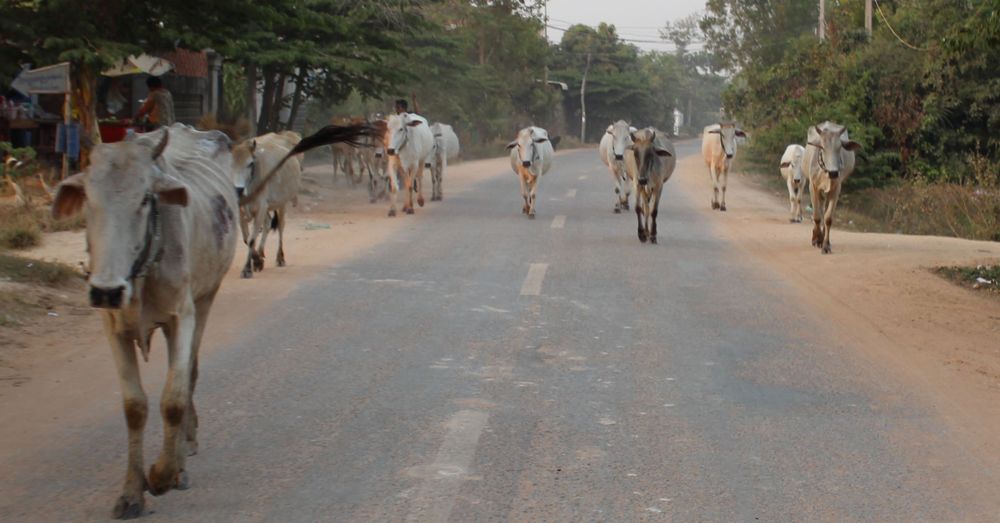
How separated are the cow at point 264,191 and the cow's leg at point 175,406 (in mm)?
6979

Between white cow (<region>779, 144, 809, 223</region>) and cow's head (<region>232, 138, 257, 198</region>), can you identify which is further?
white cow (<region>779, 144, 809, 223</region>)

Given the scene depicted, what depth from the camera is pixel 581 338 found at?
9.93 m

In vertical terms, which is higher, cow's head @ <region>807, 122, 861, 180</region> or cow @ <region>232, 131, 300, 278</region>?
cow's head @ <region>807, 122, 861, 180</region>

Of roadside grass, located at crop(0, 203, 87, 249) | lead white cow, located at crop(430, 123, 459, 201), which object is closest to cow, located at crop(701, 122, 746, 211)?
lead white cow, located at crop(430, 123, 459, 201)

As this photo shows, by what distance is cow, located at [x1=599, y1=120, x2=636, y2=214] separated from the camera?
2116cm

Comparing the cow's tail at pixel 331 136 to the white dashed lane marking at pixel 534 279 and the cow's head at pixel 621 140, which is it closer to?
the white dashed lane marking at pixel 534 279

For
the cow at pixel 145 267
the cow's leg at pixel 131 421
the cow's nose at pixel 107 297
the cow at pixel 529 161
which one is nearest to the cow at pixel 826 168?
the cow at pixel 529 161

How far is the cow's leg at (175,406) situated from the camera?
219 inches

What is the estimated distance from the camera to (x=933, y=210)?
23.6m

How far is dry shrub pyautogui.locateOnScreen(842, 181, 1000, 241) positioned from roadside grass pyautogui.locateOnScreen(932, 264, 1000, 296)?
644 centimetres

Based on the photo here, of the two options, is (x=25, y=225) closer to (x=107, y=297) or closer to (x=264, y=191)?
(x=264, y=191)

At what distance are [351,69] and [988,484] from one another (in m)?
17.9

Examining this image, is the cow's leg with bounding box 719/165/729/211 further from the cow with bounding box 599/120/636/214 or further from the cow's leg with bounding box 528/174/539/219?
the cow's leg with bounding box 528/174/539/219

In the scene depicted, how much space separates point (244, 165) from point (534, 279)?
3.34m
